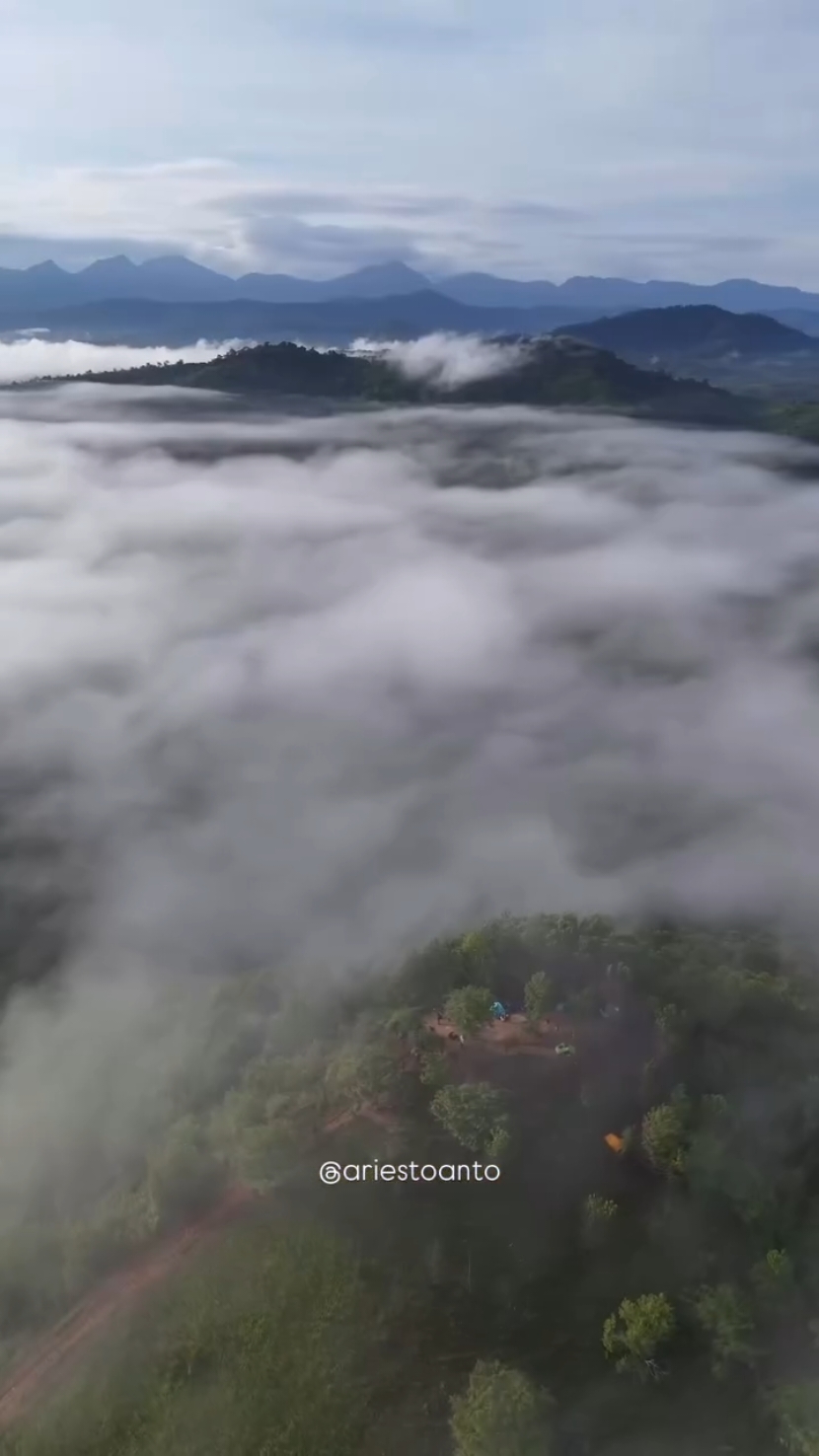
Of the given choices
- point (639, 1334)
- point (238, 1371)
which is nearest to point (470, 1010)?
point (639, 1334)

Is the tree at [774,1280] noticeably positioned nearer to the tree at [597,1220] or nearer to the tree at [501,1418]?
the tree at [597,1220]

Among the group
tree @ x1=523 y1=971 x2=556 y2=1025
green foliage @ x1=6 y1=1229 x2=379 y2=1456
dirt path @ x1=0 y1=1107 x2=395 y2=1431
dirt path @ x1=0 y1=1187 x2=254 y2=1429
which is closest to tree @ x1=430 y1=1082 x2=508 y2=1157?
tree @ x1=523 y1=971 x2=556 y2=1025

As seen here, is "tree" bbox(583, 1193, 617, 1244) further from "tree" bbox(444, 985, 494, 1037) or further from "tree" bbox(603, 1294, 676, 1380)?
"tree" bbox(444, 985, 494, 1037)

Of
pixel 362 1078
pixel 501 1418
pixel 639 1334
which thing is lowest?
pixel 501 1418

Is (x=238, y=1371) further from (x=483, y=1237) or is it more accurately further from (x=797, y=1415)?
(x=797, y=1415)

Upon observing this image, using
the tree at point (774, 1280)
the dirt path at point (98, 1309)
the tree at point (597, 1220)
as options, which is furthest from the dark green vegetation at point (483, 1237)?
the dirt path at point (98, 1309)

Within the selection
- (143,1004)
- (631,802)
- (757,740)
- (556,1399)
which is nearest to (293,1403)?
(556,1399)
